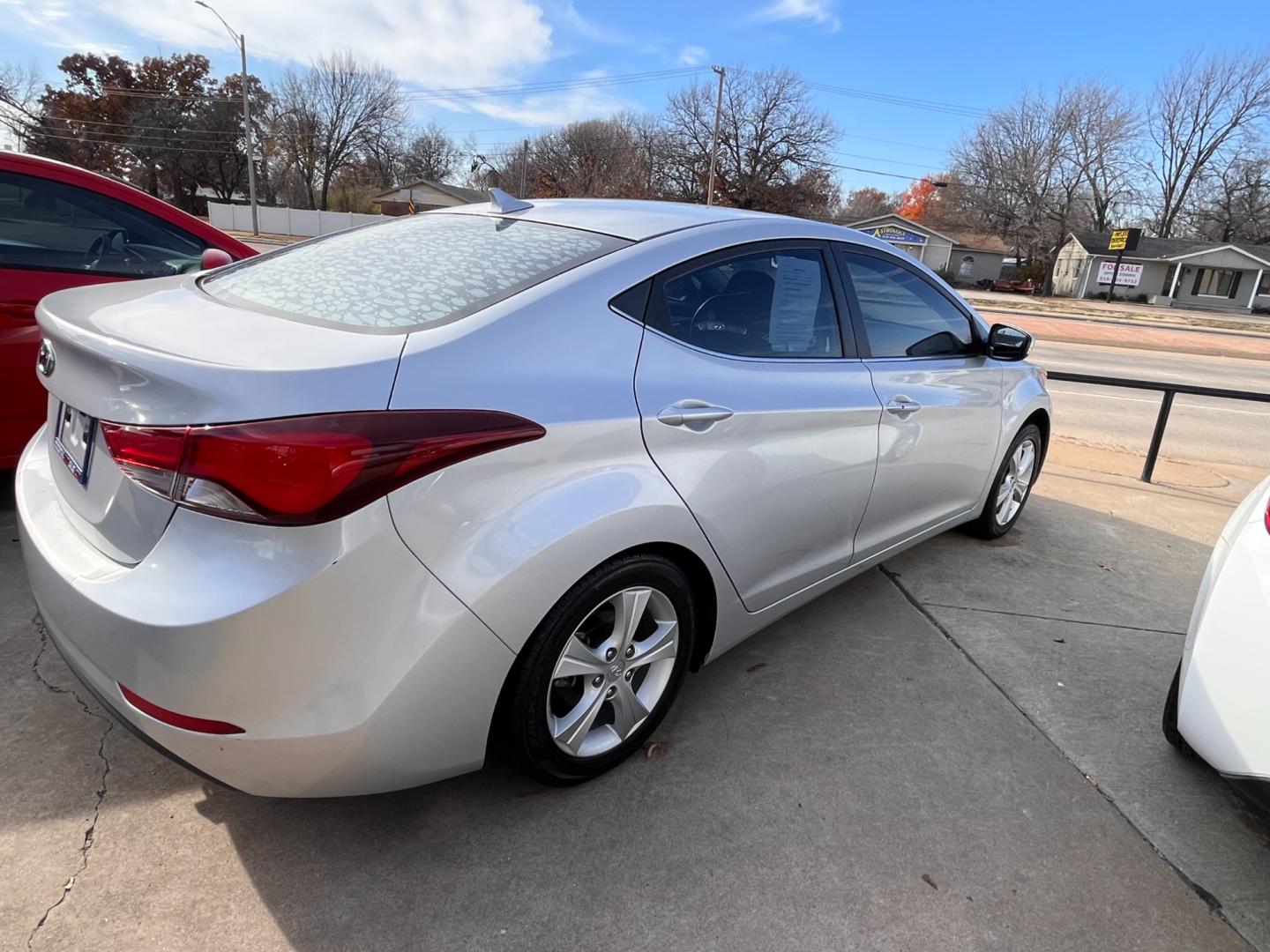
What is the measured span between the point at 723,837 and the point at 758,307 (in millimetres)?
1646

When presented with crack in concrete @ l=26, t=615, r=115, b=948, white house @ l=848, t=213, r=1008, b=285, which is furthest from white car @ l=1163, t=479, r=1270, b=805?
white house @ l=848, t=213, r=1008, b=285

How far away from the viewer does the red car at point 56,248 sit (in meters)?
3.57

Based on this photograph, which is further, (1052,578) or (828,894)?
(1052,578)

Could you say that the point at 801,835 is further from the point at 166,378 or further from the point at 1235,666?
the point at 166,378

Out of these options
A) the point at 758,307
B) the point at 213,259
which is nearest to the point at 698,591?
the point at 758,307

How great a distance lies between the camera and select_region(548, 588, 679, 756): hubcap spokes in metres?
2.17

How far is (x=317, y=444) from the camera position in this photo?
1.56m

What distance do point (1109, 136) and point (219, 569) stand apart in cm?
7819

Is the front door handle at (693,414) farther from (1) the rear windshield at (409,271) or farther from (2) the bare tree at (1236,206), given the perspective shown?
(2) the bare tree at (1236,206)

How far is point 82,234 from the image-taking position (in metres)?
3.92

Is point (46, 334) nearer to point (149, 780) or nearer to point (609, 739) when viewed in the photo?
point (149, 780)

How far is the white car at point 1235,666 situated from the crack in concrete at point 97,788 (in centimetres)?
282

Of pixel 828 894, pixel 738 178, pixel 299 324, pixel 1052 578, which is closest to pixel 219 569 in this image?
→ pixel 299 324

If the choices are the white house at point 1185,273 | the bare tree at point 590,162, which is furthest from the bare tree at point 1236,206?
the bare tree at point 590,162
